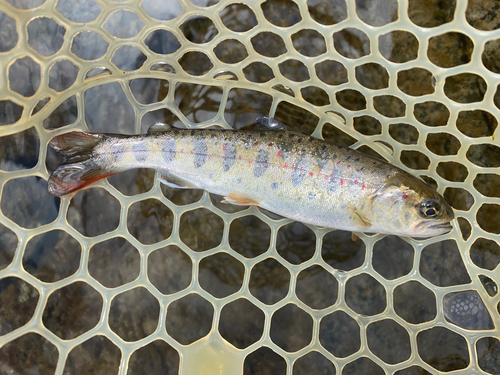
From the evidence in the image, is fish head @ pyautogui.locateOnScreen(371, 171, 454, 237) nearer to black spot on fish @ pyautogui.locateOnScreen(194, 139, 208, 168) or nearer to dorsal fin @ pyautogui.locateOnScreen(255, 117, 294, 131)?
dorsal fin @ pyautogui.locateOnScreen(255, 117, 294, 131)

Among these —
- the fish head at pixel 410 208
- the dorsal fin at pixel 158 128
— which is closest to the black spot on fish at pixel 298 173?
the fish head at pixel 410 208

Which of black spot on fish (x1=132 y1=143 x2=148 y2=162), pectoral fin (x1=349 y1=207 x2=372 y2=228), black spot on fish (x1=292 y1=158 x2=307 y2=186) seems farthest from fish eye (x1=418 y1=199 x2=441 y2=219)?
black spot on fish (x1=132 y1=143 x2=148 y2=162)

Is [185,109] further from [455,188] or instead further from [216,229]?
[455,188]

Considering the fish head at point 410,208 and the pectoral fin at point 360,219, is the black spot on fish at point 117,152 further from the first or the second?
the fish head at point 410,208

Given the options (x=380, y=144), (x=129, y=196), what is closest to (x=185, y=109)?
(x=129, y=196)

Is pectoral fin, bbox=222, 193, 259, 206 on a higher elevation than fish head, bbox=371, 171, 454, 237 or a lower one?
lower
